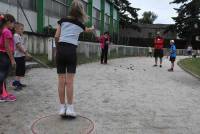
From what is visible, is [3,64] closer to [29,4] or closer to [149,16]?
[29,4]

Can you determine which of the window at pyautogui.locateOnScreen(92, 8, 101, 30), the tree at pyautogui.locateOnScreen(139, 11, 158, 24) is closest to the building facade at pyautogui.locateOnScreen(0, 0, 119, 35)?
the window at pyautogui.locateOnScreen(92, 8, 101, 30)

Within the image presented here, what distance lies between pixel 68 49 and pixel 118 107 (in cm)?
205

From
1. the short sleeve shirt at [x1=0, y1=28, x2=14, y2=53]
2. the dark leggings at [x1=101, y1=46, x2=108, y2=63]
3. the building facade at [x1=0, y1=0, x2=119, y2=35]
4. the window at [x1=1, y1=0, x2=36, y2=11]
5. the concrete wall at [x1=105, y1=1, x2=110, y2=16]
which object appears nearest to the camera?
the short sleeve shirt at [x1=0, y1=28, x2=14, y2=53]

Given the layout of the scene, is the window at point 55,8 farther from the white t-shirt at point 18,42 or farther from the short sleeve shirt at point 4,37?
the short sleeve shirt at point 4,37

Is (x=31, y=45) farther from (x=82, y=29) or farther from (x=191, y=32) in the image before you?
(x=191, y=32)

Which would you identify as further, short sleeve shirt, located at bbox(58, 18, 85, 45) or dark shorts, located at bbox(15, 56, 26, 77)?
dark shorts, located at bbox(15, 56, 26, 77)

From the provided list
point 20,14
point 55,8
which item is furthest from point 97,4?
point 20,14

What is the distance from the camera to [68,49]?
278 inches

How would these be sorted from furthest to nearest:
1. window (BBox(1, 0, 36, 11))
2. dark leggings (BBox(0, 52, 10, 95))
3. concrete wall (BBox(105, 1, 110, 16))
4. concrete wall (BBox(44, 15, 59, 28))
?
1. concrete wall (BBox(105, 1, 110, 16))
2. concrete wall (BBox(44, 15, 59, 28))
3. window (BBox(1, 0, 36, 11))
4. dark leggings (BBox(0, 52, 10, 95))

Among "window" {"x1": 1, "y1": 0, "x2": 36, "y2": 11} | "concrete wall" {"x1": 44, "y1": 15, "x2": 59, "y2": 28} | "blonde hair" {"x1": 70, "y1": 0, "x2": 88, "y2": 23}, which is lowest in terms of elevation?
"blonde hair" {"x1": 70, "y1": 0, "x2": 88, "y2": 23}

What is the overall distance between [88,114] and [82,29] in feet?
5.23

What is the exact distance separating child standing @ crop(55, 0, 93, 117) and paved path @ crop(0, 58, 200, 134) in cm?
64

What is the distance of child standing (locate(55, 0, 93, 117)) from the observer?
7.05 m

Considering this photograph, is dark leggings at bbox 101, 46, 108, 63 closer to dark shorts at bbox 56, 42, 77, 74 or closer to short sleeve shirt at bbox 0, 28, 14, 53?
short sleeve shirt at bbox 0, 28, 14, 53
